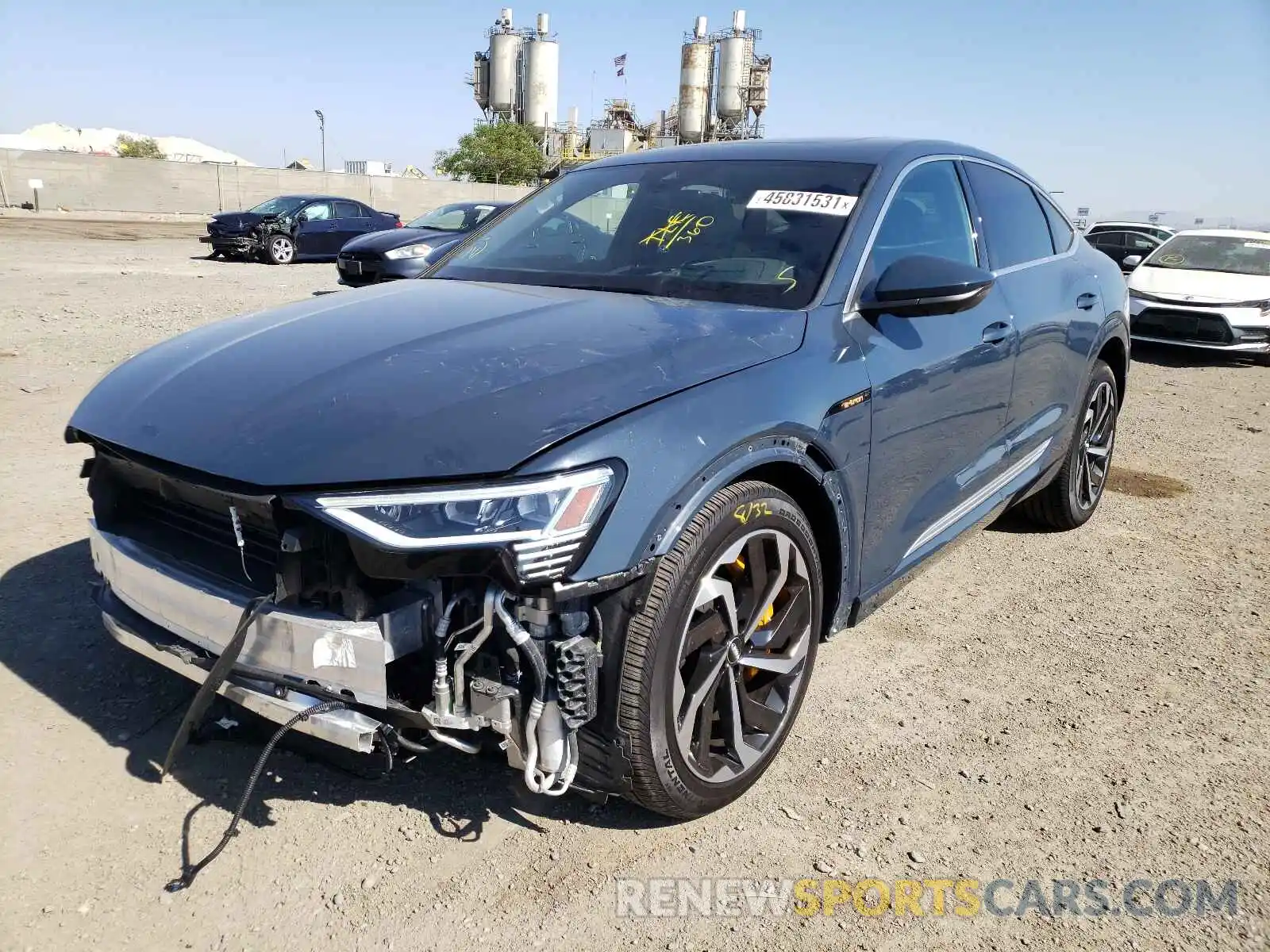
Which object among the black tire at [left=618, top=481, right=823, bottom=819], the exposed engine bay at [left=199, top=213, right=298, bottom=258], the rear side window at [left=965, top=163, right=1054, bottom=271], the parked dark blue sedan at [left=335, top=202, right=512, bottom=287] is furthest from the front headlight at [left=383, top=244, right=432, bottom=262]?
the black tire at [left=618, top=481, right=823, bottom=819]

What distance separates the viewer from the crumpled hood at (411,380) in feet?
6.33

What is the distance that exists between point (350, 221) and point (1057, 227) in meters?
18.5

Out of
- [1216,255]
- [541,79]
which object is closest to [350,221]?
[1216,255]

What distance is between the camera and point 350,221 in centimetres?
2042

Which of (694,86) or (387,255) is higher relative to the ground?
(694,86)

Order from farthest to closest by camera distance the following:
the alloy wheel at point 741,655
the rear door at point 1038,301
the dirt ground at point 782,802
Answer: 1. the rear door at point 1038,301
2. the alloy wheel at point 741,655
3. the dirt ground at point 782,802

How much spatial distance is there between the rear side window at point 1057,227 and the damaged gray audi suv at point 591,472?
Answer: 104 centimetres

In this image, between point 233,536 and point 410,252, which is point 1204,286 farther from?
point 233,536

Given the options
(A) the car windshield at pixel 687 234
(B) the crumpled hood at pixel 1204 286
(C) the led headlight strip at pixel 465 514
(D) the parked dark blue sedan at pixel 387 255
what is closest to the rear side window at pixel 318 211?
(D) the parked dark blue sedan at pixel 387 255

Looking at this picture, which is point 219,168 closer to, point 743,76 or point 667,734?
point 667,734

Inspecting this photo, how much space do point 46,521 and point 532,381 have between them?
313cm

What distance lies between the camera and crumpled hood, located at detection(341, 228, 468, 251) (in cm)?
1203

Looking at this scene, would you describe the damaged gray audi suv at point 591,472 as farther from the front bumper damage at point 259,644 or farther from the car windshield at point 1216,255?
the car windshield at point 1216,255

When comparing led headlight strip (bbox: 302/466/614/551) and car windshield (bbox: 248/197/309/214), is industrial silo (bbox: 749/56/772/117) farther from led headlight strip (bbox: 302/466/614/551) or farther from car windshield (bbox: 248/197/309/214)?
led headlight strip (bbox: 302/466/614/551)
